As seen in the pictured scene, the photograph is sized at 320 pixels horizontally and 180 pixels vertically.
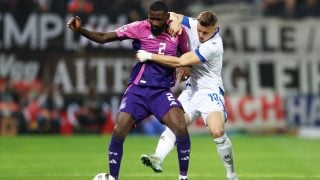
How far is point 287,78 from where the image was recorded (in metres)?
23.8

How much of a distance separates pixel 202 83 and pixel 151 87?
3.44ft

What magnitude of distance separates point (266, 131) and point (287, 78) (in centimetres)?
158

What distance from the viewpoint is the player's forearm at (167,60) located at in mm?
10805

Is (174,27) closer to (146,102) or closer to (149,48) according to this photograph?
(149,48)

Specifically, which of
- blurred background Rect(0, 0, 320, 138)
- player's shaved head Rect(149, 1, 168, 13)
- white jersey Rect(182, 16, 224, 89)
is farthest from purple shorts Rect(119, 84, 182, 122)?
blurred background Rect(0, 0, 320, 138)

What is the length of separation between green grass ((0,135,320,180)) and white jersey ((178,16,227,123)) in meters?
1.25

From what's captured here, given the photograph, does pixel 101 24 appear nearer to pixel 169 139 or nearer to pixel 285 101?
pixel 285 101

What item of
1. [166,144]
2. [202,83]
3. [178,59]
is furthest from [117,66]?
[178,59]

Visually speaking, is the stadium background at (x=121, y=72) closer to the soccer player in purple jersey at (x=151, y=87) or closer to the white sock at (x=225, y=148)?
the white sock at (x=225, y=148)

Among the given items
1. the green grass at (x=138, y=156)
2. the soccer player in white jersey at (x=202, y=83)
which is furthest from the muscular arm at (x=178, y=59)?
the green grass at (x=138, y=156)

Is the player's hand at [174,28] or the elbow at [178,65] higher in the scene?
the player's hand at [174,28]

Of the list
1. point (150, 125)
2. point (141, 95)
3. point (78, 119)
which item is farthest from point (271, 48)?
point (141, 95)

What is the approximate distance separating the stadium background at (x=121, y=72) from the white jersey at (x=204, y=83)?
8025 mm

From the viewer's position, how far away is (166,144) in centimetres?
1156
